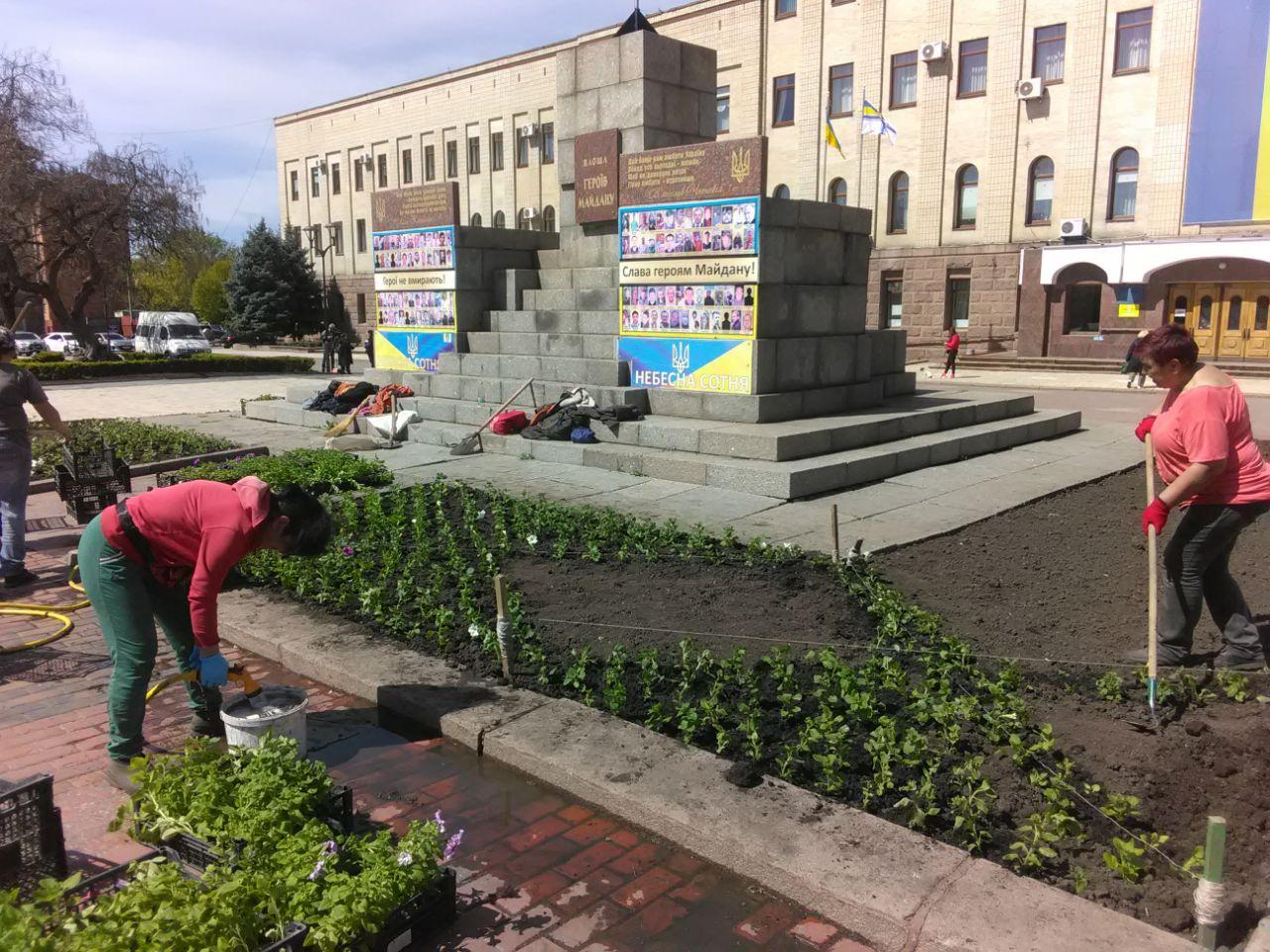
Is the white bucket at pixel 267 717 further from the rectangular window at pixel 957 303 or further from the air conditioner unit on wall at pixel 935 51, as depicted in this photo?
the air conditioner unit on wall at pixel 935 51

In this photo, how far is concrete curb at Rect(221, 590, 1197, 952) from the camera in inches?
113

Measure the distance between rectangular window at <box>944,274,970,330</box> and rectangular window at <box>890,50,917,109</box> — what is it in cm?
619

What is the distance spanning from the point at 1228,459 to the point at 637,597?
324 cm

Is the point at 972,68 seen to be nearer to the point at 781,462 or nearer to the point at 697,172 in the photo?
the point at 697,172

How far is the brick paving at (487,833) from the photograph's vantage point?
10.1 feet

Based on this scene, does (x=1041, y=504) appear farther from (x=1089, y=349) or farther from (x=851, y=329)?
(x=1089, y=349)

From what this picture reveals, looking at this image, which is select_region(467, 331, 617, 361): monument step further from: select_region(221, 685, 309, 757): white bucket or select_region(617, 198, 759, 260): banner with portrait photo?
select_region(221, 685, 309, 757): white bucket

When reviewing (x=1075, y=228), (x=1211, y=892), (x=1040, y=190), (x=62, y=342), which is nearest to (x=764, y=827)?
(x=1211, y=892)

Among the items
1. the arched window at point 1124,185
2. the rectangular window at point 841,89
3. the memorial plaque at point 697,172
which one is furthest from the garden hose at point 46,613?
the rectangular window at point 841,89

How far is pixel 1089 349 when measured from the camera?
99.7 feet

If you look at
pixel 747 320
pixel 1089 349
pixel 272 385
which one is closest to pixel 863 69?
pixel 1089 349

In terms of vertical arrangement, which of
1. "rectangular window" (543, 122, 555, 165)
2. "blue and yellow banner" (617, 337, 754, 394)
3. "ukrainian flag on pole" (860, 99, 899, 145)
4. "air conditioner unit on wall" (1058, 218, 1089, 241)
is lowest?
"blue and yellow banner" (617, 337, 754, 394)

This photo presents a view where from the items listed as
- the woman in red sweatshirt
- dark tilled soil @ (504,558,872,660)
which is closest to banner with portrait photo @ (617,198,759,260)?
dark tilled soil @ (504,558,872,660)

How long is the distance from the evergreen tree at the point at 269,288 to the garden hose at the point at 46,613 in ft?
142
